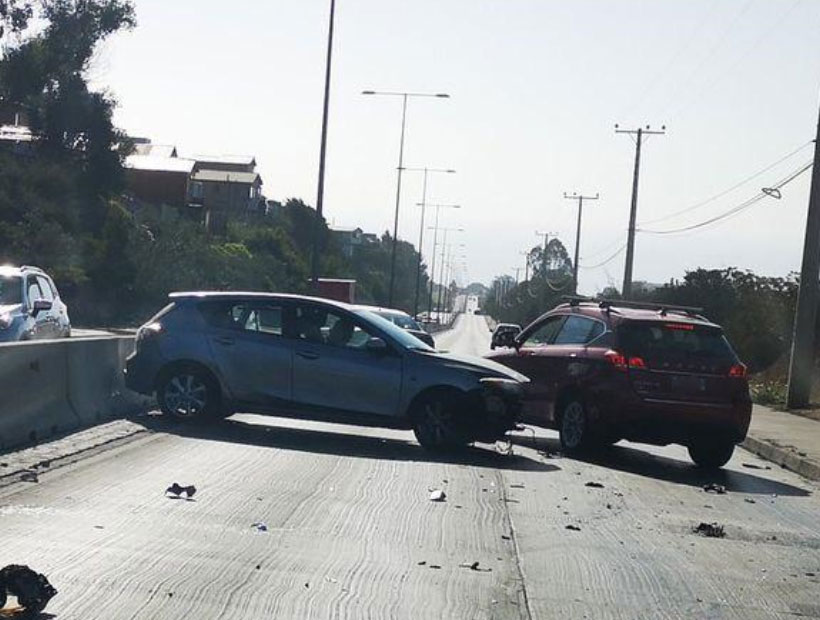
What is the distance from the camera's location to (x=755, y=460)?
59.2ft

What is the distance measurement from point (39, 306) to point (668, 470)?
29.6 ft

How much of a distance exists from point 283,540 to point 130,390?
8076mm

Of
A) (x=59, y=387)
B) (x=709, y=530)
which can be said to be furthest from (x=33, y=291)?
(x=709, y=530)

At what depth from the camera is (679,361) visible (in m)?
15.3

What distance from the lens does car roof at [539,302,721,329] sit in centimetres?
1569

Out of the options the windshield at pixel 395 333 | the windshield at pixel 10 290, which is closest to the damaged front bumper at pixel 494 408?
the windshield at pixel 395 333

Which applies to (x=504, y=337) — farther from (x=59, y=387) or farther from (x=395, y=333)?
(x=59, y=387)

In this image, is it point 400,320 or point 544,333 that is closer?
point 544,333

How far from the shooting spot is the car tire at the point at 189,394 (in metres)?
15.6

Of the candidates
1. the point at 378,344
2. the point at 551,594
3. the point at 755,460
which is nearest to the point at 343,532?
the point at 551,594

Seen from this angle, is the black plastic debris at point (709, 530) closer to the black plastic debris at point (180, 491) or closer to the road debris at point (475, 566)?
the road debris at point (475, 566)

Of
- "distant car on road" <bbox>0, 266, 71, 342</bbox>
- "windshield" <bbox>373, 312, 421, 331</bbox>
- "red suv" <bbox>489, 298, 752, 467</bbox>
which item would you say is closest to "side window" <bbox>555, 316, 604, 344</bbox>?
"red suv" <bbox>489, 298, 752, 467</bbox>

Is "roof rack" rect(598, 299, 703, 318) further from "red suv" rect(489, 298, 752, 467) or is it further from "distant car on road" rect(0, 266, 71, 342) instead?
"distant car on road" rect(0, 266, 71, 342)

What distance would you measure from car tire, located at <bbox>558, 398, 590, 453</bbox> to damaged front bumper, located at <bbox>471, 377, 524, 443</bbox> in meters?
1.08
